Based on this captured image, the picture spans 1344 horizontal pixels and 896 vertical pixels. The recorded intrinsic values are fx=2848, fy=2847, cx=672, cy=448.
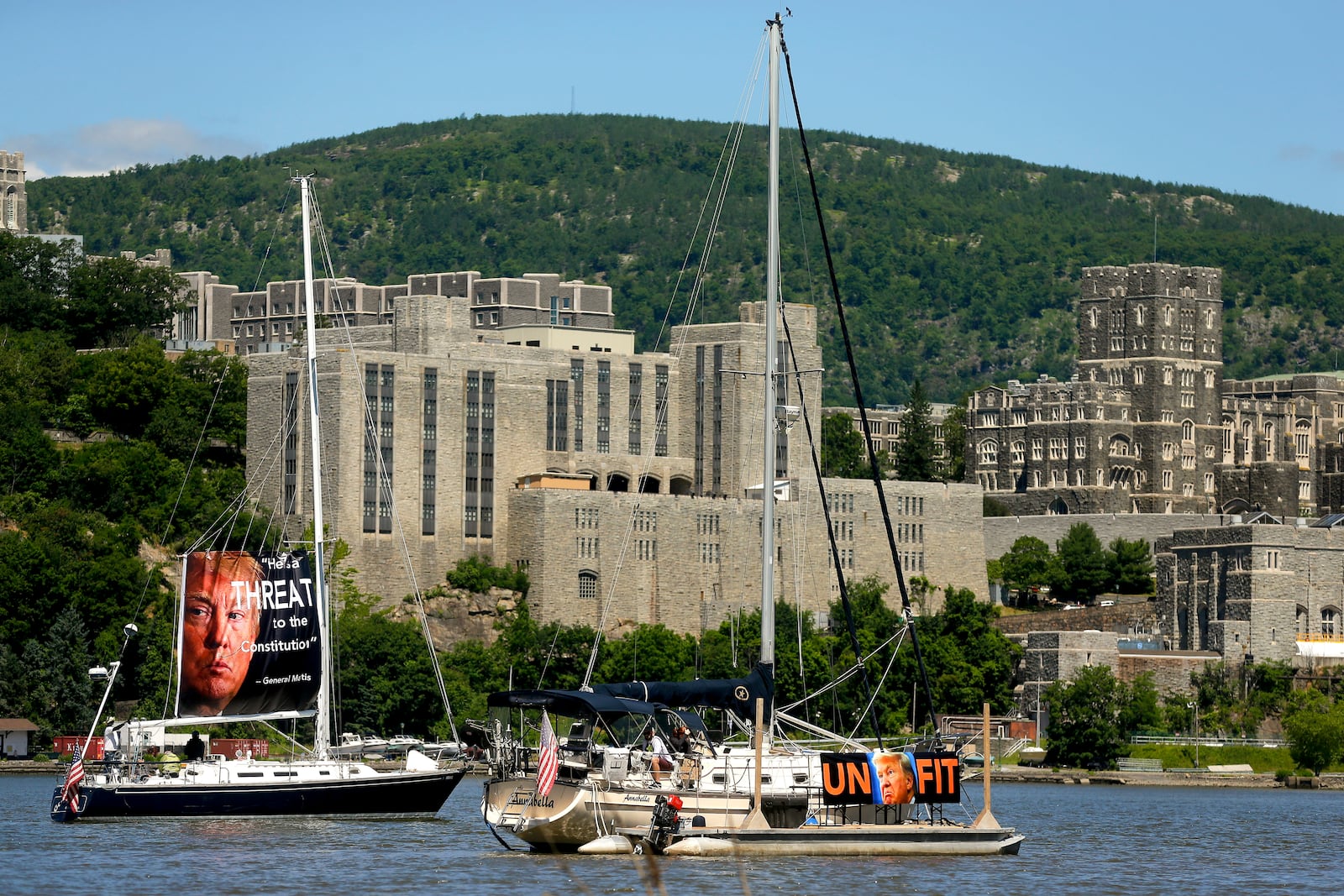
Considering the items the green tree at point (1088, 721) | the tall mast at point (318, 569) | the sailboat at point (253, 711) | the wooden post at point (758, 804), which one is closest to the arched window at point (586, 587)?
the green tree at point (1088, 721)

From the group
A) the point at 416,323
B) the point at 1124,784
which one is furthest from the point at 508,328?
the point at 1124,784

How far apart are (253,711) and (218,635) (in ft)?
8.49

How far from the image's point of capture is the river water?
221ft

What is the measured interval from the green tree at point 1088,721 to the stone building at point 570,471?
15322 mm

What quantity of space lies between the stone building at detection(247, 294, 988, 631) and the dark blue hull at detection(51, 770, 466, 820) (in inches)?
2315

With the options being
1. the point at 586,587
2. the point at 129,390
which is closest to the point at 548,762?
the point at 586,587

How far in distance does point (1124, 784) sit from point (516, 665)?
31803mm

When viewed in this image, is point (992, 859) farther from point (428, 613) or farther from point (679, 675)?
point (428, 613)

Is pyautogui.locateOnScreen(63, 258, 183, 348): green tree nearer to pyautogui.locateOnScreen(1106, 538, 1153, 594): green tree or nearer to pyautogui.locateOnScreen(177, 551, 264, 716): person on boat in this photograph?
pyautogui.locateOnScreen(1106, 538, 1153, 594): green tree

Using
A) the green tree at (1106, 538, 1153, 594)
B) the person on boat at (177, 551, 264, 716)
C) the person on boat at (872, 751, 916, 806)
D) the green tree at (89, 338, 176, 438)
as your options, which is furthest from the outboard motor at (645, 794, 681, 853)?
the green tree at (1106, 538, 1153, 594)

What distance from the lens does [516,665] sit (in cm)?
14600

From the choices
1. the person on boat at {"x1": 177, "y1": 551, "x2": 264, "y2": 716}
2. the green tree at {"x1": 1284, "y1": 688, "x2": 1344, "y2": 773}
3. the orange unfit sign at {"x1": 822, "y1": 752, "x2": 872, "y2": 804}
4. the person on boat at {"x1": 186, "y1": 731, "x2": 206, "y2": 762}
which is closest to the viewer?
the orange unfit sign at {"x1": 822, "y1": 752, "x2": 872, "y2": 804}

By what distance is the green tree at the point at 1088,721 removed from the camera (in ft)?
458

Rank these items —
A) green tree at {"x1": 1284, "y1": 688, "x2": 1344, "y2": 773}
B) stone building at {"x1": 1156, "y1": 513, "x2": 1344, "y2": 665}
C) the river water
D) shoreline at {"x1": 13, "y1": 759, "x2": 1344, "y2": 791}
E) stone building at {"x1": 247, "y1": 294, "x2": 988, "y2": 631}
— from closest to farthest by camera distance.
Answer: the river water → shoreline at {"x1": 13, "y1": 759, "x2": 1344, "y2": 791} → green tree at {"x1": 1284, "y1": 688, "x2": 1344, "y2": 773} → stone building at {"x1": 247, "y1": 294, "x2": 988, "y2": 631} → stone building at {"x1": 1156, "y1": 513, "x2": 1344, "y2": 665}
